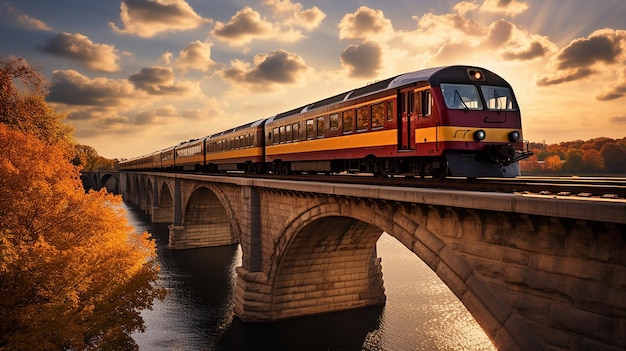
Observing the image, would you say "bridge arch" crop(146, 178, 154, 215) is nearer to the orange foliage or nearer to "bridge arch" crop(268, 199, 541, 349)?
the orange foliage

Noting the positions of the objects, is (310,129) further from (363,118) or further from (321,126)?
(363,118)

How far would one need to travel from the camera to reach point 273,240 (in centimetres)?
2241

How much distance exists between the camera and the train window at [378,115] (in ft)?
50.1

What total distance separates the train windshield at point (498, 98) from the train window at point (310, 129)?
30.4 feet

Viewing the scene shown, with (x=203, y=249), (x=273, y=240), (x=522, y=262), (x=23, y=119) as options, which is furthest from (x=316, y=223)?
(x=203, y=249)

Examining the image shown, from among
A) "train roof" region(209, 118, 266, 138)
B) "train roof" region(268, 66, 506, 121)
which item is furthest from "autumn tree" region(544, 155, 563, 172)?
"train roof" region(268, 66, 506, 121)

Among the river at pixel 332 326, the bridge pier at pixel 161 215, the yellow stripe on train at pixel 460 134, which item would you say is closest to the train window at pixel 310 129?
the yellow stripe on train at pixel 460 134

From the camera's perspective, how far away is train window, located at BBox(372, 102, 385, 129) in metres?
15.3

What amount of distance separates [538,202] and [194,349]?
18.5 meters

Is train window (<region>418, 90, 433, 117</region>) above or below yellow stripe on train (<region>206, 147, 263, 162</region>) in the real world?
above

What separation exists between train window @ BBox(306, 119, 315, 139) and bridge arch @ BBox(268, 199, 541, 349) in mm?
4000

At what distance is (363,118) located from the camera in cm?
1658

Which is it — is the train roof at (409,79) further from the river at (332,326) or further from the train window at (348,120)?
the river at (332,326)

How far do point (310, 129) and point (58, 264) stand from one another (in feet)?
38.7
